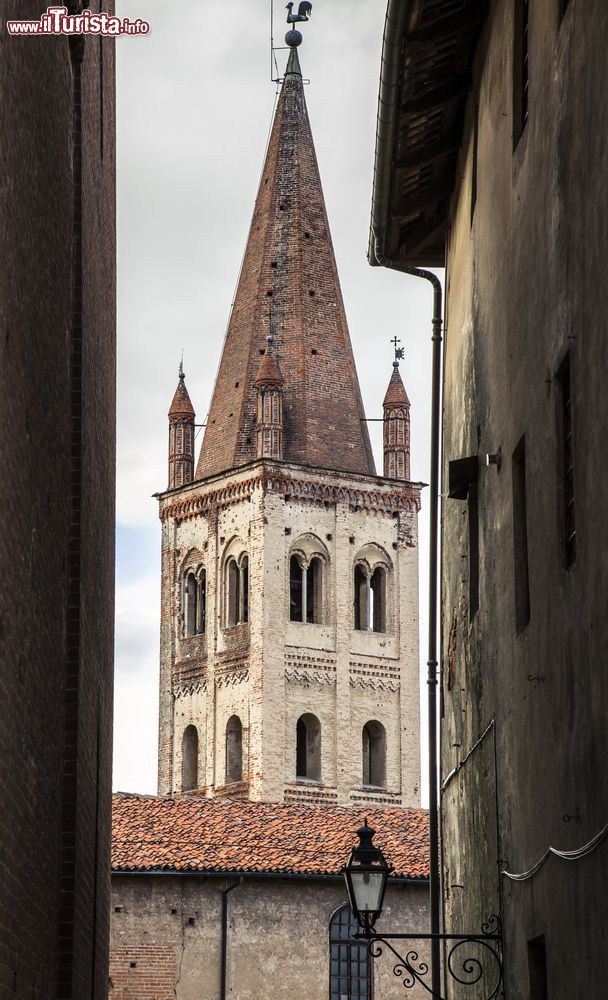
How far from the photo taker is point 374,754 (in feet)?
213

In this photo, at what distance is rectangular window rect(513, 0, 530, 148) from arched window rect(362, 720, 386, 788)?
55.1 m

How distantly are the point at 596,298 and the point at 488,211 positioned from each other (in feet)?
13.7

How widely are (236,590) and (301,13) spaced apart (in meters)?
22.9

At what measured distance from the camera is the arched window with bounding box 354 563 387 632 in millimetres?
65688

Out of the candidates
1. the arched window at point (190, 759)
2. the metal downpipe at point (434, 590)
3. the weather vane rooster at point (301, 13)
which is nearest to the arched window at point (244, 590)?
the arched window at point (190, 759)

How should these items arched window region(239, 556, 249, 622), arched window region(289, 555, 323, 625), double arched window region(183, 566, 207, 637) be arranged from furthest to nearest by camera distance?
1. double arched window region(183, 566, 207, 637)
2. arched window region(289, 555, 323, 625)
3. arched window region(239, 556, 249, 622)

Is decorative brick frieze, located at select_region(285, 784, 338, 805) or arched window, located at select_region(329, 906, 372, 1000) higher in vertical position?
decorative brick frieze, located at select_region(285, 784, 338, 805)

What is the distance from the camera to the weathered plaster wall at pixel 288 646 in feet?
205

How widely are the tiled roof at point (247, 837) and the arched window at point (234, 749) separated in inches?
980

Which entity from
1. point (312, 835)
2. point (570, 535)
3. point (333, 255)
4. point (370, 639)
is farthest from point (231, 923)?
point (333, 255)

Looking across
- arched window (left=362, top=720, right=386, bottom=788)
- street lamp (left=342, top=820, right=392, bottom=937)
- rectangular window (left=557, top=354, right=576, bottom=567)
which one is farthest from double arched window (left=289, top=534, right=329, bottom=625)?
rectangular window (left=557, top=354, right=576, bottom=567)

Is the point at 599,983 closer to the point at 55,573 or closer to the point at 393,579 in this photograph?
the point at 55,573

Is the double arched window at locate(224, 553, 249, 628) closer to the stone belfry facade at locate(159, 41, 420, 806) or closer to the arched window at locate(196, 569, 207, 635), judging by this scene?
the stone belfry facade at locate(159, 41, 420, 806)

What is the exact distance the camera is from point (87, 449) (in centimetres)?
1213
